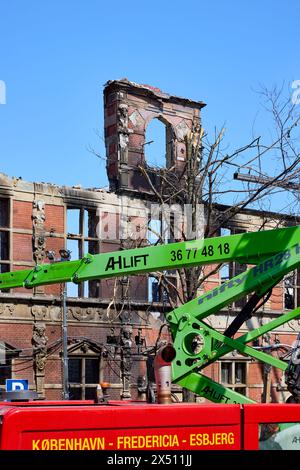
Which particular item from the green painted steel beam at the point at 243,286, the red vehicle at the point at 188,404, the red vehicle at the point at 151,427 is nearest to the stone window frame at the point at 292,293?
the red vehicle at the point at 188,404

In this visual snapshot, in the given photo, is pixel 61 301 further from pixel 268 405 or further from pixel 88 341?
pixel 268 405

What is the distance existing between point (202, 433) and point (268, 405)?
715 mm

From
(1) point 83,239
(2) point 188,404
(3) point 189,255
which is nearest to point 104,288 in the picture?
(1) point 83,239

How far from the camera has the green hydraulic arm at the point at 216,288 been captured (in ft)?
32.0

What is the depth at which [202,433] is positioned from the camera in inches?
293

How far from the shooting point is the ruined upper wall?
27125 millimetres

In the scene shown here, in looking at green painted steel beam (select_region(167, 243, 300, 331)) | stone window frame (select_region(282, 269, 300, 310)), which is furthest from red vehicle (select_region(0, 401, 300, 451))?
stone window frame (select_region(282, 269, 300, 310))

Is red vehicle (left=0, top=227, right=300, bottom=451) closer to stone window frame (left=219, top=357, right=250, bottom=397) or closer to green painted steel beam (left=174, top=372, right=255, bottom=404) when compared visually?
green painted steel beam (left=174, top=372, right=255, bottom=404)

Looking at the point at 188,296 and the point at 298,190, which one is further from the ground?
the point at 298,190

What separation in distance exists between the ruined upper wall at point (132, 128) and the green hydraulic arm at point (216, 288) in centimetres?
1618

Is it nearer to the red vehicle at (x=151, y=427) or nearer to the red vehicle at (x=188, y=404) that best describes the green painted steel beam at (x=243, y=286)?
the red vehicle at (x=188, y=404)

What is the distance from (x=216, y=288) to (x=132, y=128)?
18178 mm

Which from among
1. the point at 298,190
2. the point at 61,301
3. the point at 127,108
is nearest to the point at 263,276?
the point at 298,190

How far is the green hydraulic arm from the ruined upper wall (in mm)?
16177
